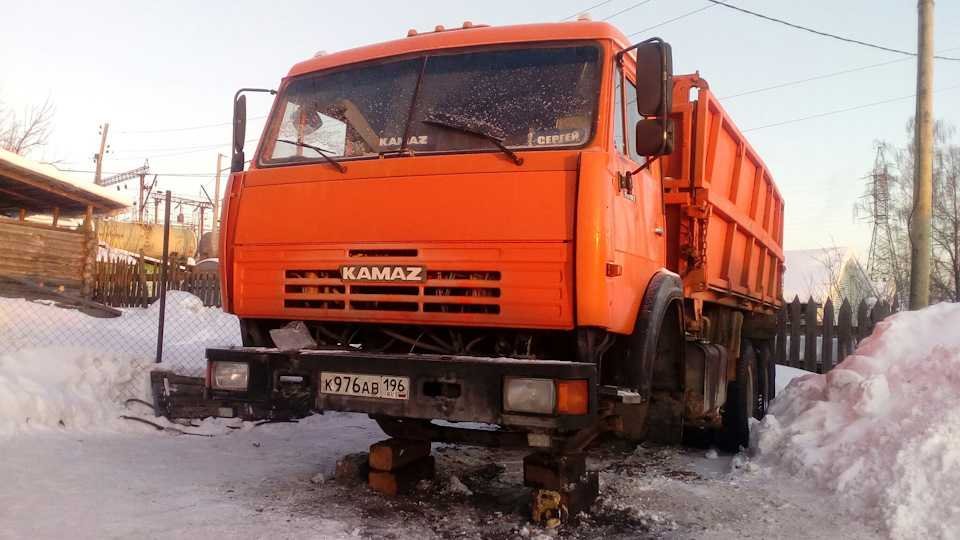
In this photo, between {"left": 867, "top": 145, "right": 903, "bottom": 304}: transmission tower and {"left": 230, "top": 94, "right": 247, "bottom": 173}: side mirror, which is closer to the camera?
{"left": 230, "top": 94, "right": 247, "bottom": 173}: side mirror

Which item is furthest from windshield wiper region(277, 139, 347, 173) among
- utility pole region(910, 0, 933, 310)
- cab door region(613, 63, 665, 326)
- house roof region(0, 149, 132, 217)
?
house roof region(0, 149, 132, 217)

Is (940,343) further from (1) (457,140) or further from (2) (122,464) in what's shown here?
(2) (122,464)

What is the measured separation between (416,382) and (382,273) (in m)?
0.65

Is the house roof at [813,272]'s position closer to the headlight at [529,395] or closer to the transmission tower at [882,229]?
the transmission tower at [882,229]

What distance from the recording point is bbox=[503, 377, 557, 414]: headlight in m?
3.28

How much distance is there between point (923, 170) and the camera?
362 inches

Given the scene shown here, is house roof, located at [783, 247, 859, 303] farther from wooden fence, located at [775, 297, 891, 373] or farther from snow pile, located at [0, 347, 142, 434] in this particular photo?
snow pile, located at [0, 347, 142, 434]

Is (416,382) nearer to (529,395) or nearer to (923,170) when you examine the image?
(529,395)

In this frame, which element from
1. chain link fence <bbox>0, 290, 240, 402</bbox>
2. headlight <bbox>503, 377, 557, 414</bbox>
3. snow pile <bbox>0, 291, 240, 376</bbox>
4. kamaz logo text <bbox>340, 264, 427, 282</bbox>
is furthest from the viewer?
snow pile <bbox>0, 291, 240, 376</bbox>

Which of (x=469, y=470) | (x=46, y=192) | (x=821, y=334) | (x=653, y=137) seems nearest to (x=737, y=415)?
(x=469, y=470)

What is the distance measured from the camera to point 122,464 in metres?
5.01

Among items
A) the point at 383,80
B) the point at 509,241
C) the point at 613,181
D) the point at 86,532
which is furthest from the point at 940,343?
the point at 86,532

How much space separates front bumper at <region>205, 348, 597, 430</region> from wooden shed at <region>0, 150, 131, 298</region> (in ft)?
40.0

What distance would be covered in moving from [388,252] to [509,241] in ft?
2.31
